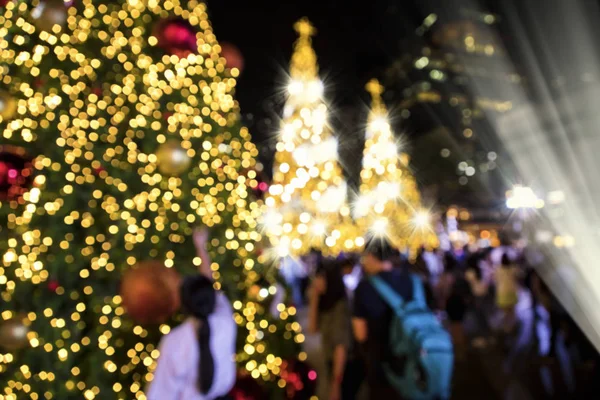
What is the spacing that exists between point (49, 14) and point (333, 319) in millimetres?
4148

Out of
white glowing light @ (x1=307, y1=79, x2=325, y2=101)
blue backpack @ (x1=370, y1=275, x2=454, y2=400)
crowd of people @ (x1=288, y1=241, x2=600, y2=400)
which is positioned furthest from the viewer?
white glowing light @ (x1=307, y1=79, x2=325, y2=101)

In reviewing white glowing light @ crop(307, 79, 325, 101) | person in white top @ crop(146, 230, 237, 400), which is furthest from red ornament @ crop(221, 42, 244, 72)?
white glowing light @ crop(307, 79, 325, 101)

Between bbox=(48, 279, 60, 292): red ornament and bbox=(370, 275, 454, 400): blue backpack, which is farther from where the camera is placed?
bbox=(370, 275, 454, 400): blue backpack

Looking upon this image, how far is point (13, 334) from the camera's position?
11.3 ft

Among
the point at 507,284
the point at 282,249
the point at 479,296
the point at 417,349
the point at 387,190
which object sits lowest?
the point at 417,349

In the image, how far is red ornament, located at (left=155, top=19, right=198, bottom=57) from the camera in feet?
13.5

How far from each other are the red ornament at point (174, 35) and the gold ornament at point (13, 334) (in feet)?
7.22

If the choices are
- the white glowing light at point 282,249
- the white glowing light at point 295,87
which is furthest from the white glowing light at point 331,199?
the white glowing light at point 282,249

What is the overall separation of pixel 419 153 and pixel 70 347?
119 feet

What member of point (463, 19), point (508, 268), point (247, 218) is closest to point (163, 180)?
point (247, 218)

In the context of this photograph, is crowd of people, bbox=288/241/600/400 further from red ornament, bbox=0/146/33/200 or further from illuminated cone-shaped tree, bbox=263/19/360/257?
illuminated cone-shaped tree, bbox=263/19/360/257

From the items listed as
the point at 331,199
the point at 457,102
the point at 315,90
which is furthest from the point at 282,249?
the point at 457,102

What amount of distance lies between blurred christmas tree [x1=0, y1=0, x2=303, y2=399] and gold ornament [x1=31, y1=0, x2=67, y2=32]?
0.04 ft

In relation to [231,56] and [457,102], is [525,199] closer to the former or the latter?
[457,102]
